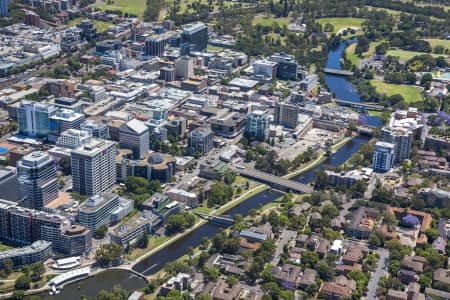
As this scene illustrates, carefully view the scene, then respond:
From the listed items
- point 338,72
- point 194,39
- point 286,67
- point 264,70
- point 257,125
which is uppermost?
point 194,39

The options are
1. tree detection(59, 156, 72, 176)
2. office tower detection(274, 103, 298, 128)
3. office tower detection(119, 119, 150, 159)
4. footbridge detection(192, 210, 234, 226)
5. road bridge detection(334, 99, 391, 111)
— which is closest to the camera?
footbridge detection(192, 210, 234, 226)

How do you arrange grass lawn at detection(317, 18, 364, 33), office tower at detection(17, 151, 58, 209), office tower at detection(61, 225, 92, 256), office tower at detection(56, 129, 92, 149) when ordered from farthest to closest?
grass lawn at detection(317, 18, 364, 33), office tower at detection(56, 129, 92, 149), office tower at detection(17, 151, 58, 209), office tower at detection(61, 225, 92, 256)

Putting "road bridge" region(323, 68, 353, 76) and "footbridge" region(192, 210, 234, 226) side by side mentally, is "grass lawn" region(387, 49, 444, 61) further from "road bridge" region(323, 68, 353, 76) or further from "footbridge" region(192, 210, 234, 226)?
"footbridge" region(192, 210, 234, 226)

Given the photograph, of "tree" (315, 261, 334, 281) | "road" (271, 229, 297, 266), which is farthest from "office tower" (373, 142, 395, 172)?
"tree" (315, 261, 334, 281)

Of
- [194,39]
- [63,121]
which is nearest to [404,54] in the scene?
[194,39]

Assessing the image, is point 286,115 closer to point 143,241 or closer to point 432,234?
point 432,234

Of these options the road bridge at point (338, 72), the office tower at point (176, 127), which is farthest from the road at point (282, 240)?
the road bridge at point (338, 72)
